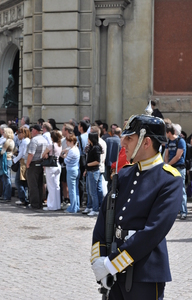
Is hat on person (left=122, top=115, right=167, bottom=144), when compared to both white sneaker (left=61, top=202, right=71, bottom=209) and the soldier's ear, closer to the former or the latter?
the soldier's ear

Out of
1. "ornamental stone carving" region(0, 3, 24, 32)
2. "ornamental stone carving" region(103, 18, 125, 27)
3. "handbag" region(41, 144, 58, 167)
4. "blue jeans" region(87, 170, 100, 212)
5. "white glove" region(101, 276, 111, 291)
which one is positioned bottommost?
"blue jeans" region(87, 170, 100, 212)

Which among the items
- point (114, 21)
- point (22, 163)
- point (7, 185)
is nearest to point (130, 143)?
point (22, 163)

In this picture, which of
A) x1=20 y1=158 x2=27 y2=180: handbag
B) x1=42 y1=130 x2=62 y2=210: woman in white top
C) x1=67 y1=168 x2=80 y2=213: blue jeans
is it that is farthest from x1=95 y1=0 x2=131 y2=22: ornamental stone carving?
x1=67 y1=168 x2=80 y2=213: blue jeans

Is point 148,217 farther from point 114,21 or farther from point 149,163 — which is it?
point 114,21

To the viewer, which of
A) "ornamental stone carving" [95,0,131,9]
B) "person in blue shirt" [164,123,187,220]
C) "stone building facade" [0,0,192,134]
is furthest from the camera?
"ornamental stone carving" [95,0,131,9]

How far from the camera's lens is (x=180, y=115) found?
1867 cm

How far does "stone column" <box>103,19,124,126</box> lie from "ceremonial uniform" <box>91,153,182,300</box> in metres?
15.0

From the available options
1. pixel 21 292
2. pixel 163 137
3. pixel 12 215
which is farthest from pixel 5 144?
pixel 163 137

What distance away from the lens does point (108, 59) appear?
748 inches

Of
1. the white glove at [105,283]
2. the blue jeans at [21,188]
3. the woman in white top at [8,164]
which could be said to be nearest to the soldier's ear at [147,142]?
the white glove at [105,283]

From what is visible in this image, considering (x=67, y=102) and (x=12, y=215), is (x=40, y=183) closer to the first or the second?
(x=12, y=215)

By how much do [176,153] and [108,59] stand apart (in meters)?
7.69

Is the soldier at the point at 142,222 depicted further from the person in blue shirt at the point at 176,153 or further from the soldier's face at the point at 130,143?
the person in blue shirt at the point at 176,153

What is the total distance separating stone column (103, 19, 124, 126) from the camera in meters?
18.9
